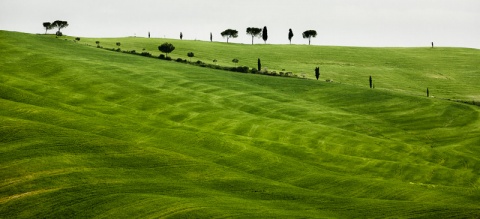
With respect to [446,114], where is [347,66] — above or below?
above

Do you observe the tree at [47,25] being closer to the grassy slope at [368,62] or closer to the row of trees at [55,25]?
the row of trees at [55,25]

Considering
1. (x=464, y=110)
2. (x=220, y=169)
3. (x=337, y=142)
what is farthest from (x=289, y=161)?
(x=464, y=110)

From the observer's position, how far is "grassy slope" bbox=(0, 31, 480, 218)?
2972cm

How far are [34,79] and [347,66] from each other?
3608 inches

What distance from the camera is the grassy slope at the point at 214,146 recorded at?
29719 millimetres

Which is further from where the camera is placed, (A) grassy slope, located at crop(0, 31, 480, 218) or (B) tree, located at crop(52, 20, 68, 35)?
(B) tree, located at crop(52, 20, 68, 35)

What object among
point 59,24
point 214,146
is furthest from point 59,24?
point 214,146

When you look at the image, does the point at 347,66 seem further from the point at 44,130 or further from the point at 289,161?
A: the point at 44,130

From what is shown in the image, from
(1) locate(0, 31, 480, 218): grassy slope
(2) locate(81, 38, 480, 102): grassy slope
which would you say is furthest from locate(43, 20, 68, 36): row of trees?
(1) locate(0, 31, 480, 218): grassy slope

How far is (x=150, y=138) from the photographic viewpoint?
148 ft

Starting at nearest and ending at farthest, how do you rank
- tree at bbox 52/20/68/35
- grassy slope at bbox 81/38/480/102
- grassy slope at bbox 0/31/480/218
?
grassy slope at bbox 0/31/480/218, grassy slope at bbox 81/38/480/102, tree at bbox 52/20/68/35

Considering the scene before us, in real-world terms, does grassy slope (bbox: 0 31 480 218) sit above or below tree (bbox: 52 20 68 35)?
below

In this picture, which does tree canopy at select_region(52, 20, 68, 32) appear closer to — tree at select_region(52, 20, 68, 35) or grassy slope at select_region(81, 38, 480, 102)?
tree at select_region(52, 20, 68, 35)

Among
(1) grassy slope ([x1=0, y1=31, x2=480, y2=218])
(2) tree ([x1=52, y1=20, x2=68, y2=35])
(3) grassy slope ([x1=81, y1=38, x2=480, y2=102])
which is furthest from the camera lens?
(2) tree ([x1=52, y1=20, x2=68, y2=35])
